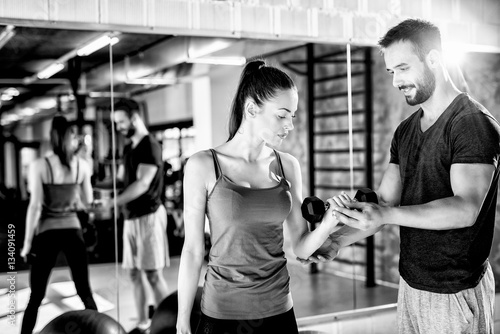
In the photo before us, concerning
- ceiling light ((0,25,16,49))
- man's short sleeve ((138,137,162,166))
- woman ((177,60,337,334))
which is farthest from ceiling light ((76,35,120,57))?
woman ((177,60,337,334))

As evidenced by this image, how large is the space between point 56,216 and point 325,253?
174 cm

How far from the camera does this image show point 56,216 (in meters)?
3.32

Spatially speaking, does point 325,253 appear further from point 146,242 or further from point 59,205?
point 59,205

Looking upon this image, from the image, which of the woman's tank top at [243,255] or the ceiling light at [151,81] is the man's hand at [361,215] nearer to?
the woman's tank top at [243,255]

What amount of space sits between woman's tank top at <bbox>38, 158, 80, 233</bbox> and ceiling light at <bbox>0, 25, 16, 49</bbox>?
0.70 metres

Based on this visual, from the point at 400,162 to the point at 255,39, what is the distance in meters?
1.74

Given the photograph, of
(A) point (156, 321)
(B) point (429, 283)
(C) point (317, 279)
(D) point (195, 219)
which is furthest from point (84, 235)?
(B) point (429, 283)

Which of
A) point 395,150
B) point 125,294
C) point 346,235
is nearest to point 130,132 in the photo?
point 125,294

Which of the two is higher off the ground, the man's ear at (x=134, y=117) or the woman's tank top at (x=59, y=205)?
the man's ear at (x=134, y=117)

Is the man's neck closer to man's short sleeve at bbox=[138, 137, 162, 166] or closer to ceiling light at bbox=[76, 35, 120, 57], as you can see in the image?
man's short sleeve at bbox=[138, 137, 162, 166]

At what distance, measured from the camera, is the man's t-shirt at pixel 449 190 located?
202 cm

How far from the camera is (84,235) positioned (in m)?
3.38

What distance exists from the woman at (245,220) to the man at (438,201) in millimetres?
276

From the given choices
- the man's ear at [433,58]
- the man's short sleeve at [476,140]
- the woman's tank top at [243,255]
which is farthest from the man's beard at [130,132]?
the man's short sleeve at [476,140]
